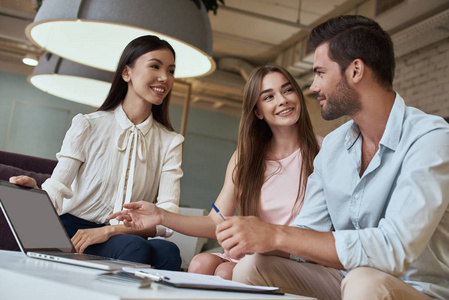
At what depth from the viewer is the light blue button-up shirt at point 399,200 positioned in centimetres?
108

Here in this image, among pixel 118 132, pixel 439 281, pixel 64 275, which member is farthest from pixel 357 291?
pixel 118 132

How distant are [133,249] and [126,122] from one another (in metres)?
0.61

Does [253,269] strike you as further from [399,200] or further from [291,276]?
[399,200]

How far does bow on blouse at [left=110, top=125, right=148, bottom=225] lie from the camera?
6.50ft

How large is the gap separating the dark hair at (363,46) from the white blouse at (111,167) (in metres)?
0.91

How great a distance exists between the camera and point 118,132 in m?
2.08

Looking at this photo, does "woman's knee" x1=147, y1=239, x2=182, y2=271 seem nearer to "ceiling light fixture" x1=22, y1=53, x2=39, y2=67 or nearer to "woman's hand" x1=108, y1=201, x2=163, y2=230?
"woman's hand" x1=108, y1=201, x2=163, y2=230

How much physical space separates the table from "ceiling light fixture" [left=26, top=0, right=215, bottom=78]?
1.35 meters

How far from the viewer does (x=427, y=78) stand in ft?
17.6

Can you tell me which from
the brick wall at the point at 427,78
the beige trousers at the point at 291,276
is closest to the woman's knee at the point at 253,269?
the beige trousers at the point at 291,276

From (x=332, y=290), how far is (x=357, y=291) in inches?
14.5

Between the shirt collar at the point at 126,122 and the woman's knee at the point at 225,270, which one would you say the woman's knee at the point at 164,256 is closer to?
the woman's knee at the point at 225,270

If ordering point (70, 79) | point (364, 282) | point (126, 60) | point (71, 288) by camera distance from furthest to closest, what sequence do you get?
point (70, 79)
point (126, 60)
point (364, 282)
point (71, 288)

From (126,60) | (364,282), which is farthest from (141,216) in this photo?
A: (126,60)
